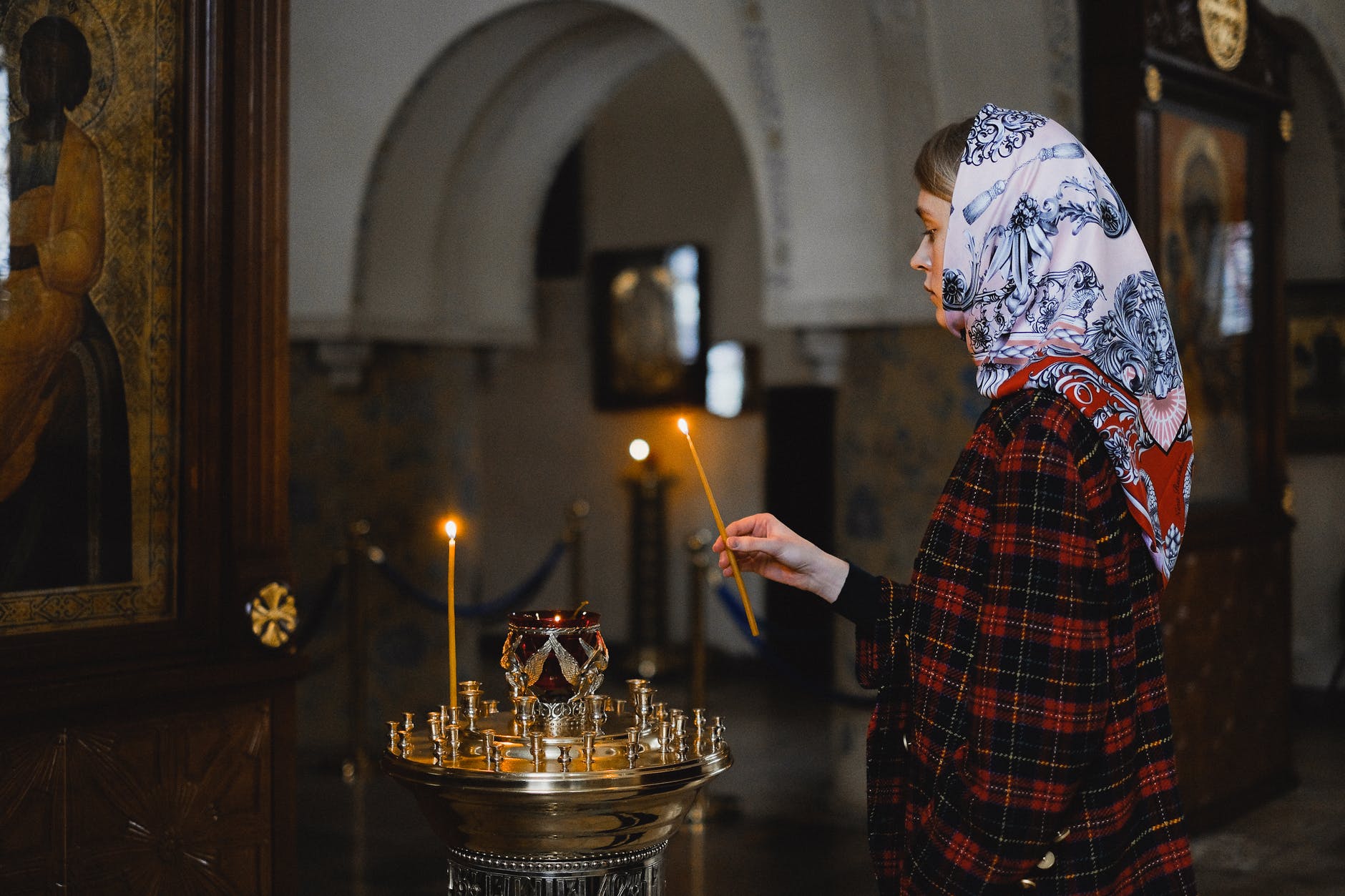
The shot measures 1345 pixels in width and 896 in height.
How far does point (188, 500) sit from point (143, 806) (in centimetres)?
65

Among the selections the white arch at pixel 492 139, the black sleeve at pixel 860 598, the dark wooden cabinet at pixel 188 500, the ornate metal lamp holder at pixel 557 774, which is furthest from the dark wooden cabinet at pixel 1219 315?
the ornate metal lamp holder at pixel 557 774

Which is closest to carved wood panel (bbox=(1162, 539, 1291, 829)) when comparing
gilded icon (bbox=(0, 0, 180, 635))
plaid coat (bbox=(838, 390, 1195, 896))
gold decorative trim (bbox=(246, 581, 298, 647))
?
gold decorative trim (bbox=(246, 581, 298, 647))

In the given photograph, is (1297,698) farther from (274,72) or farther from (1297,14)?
(274,72)

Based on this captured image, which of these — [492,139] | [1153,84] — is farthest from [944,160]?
[492,139]

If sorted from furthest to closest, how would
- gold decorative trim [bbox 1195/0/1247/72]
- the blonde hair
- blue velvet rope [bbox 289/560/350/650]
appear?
1. blue velvet rope [bbox 289/560/350/650]
2. gold decorative trim [bbox 1195/0/1247/72]
3. the blonde hair

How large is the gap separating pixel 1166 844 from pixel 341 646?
219 inches

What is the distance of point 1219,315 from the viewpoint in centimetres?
595

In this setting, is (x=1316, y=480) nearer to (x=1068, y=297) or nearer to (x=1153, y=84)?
(x=1153, y=84)

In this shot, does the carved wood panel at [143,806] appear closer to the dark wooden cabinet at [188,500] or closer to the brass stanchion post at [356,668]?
the dark wooden cabinet at [188,500]

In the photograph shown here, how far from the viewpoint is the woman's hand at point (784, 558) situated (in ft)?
7.41

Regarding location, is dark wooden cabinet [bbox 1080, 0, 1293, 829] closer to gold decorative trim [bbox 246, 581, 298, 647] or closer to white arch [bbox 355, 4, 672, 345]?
white arch [bbox 355, 4, 672, 345]

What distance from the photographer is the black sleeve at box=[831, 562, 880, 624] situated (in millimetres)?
2289

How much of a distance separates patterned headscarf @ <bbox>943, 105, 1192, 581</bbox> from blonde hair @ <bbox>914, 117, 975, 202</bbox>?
0.03m

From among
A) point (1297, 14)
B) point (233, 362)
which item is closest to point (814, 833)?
point (233, 362)
